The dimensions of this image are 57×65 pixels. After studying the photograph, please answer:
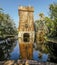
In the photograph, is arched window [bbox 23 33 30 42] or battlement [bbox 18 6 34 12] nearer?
battlement [bbox 18 6 34 12]

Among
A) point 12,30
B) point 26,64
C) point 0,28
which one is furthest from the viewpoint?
point 12,30

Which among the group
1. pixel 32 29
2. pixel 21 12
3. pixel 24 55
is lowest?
pixel 24 55

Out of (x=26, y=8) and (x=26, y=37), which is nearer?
(x=26, y=8)

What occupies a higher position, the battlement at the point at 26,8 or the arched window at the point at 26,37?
the battlement at the point at 26,8

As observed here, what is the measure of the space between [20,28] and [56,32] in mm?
24191

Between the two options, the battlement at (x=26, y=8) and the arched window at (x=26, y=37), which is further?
the arched window at (x=26, y=37)

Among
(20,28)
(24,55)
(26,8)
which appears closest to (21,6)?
(26,8)

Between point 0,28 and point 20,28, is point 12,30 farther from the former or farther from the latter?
point 20,28

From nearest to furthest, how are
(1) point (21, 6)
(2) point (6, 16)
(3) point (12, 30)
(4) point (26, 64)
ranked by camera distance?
(4) point (26, 64), (1) point (21, 6), (2) point (6, 16), (3) point (12, 30)

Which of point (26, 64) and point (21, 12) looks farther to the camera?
point (21, 12)

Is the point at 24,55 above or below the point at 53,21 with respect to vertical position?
below

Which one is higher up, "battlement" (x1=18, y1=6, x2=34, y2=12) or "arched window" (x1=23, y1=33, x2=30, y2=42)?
"battlement" (x1=18, y1=6, x2=34, y2=12)

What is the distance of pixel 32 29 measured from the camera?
24156 mm

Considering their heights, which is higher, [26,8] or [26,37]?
[26,8]
